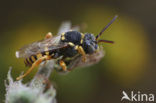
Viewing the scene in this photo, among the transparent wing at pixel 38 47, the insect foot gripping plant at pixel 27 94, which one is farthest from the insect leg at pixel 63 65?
the insect foot gripping plant at pixel 27 94

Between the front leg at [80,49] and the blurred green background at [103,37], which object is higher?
the blurred green background at [103,37]

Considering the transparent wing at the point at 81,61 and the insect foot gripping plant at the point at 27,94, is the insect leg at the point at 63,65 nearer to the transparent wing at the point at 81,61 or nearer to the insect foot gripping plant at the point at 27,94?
the transparent wing at the point at 81,61

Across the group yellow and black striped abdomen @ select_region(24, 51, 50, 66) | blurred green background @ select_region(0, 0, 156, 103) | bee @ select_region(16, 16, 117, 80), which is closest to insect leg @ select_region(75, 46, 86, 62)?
bee @ select_region(16, 16, 117, 80)

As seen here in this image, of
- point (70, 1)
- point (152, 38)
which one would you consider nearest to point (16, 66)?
point (70, 1)

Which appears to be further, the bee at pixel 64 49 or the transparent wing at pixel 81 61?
the bee at pixel 64 49

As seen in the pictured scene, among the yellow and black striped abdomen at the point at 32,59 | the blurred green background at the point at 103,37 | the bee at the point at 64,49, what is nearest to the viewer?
the bee at the point at 64,49

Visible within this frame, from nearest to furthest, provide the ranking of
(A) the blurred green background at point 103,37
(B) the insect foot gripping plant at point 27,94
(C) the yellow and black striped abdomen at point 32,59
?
(B) the insect foot gripping plant at point 27,94 → (C) the yellow and black striped abdomen at point 32,59 → (A) the blurred green background at point 103,37

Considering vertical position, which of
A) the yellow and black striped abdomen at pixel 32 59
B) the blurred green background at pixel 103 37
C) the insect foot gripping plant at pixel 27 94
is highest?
the blurred green background at pixel 103 37

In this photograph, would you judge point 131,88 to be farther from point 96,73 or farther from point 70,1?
point 70,1

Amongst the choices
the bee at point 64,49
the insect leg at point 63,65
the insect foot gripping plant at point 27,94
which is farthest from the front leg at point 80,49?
the insect foot gripping plant at point 27,94
